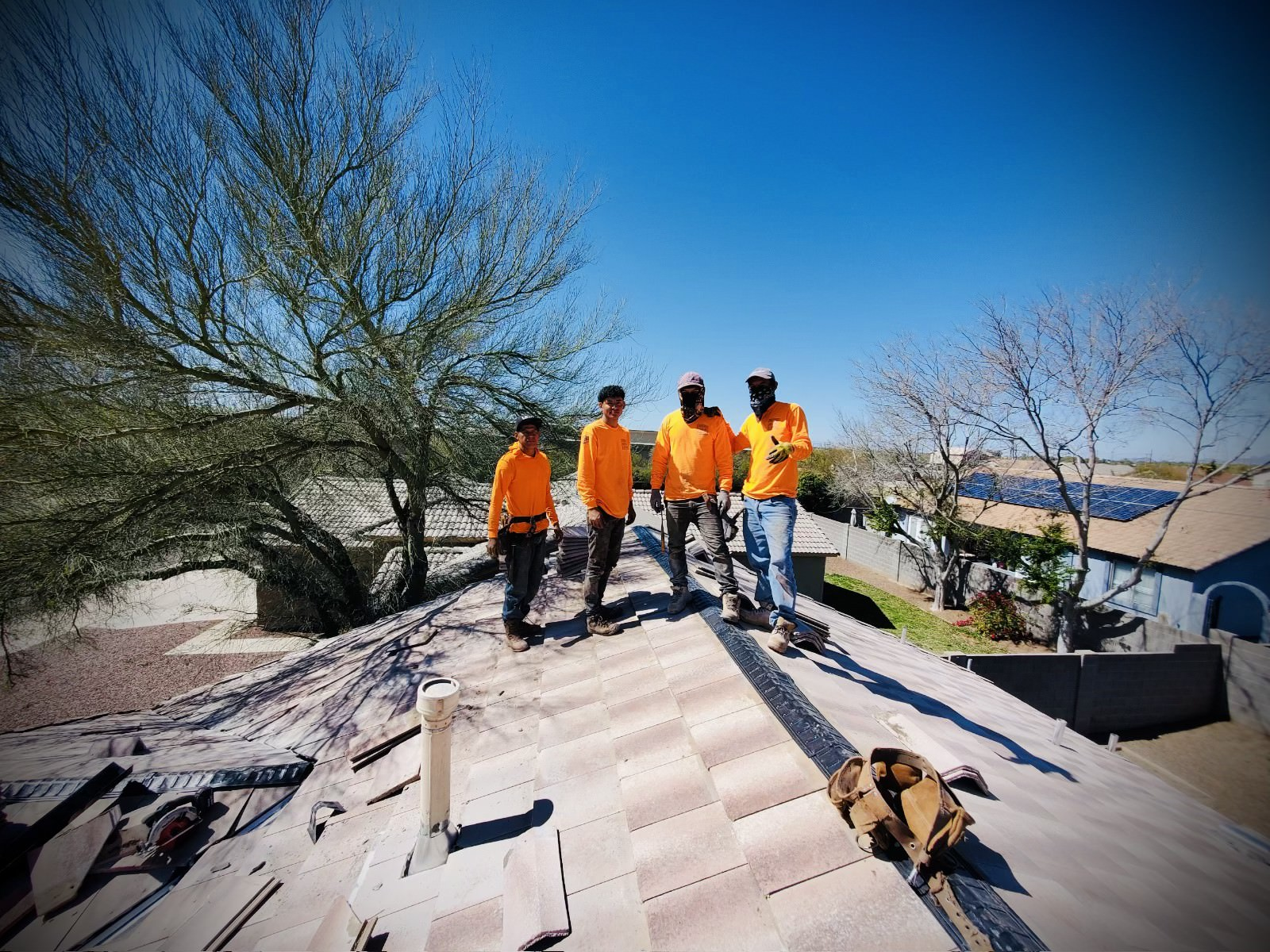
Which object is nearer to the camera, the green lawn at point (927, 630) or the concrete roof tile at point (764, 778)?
the concrete roof tile at point (764, 778)

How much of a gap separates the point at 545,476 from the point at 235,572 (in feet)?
29.1

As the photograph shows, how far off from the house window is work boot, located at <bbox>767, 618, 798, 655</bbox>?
591 inches

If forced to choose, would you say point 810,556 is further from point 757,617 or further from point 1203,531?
point 757,617

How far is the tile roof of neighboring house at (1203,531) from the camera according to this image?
1153 centimetres

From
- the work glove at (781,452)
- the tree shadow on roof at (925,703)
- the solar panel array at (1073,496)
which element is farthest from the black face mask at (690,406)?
the solar panel array at (1073,496)

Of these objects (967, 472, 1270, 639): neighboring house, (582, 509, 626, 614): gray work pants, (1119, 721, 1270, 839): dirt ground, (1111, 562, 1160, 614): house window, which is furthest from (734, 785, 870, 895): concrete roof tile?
(1111, 562, 1160, 614): house window

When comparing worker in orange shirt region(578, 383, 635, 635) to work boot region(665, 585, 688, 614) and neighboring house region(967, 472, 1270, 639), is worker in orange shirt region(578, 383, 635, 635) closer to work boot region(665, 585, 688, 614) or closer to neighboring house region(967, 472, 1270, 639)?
work boot region(665, 585, 688, 614)

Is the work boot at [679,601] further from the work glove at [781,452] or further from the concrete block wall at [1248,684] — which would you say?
the concrete block wall at [1248,684]

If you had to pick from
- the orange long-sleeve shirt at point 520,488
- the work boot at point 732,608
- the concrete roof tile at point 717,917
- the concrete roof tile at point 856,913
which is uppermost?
the orange long-sleeve shirt at point 520,488

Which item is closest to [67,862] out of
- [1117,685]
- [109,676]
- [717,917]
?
[717,917]

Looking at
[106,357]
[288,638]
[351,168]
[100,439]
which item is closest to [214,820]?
[100,439]

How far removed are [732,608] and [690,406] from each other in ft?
5.26

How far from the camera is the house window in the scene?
12.8 m

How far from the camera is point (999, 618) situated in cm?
1439
